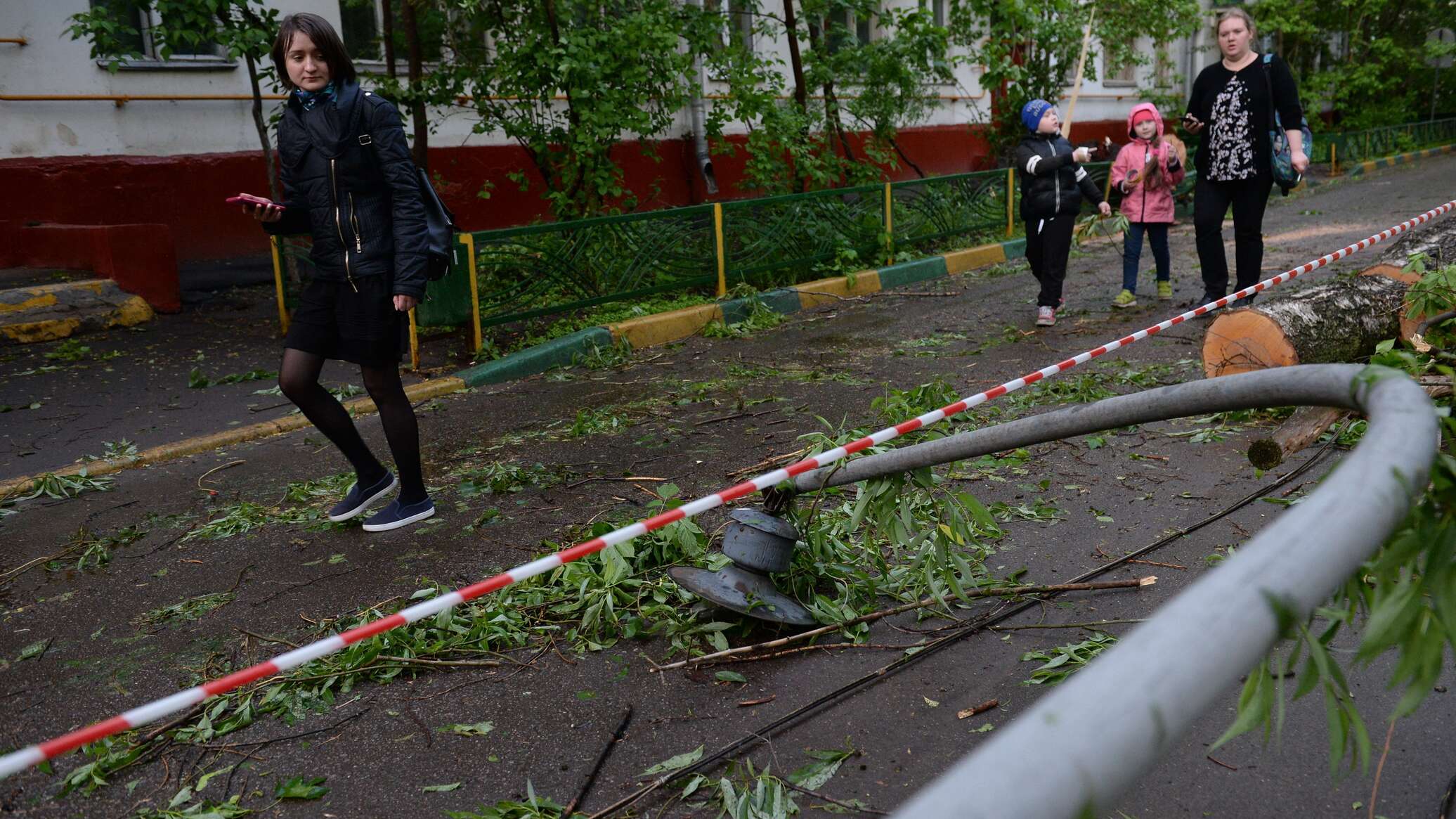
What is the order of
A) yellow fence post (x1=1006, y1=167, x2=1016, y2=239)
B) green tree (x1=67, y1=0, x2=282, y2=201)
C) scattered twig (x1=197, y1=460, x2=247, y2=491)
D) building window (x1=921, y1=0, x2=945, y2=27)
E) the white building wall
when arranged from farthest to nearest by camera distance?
building window (x1=921, y1=0, x2=945, y2=27)
yellow fence post (x1=1006, y1=167, x2=1016, y2=239)
the white building wall
green tree (x1=67, y1=0, x2=282, y2=201)
scattered twig (x1=197, y1=460, x2=247, y2=491)

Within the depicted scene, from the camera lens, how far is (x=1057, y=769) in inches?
37.7

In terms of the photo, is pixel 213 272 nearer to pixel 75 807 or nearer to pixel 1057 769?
pixel 75 807

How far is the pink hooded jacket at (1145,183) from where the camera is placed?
9086 millimetres

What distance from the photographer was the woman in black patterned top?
24.2 feet

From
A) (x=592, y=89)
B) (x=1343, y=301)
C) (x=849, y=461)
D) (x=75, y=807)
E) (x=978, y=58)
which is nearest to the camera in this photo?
(x=75, y=807)

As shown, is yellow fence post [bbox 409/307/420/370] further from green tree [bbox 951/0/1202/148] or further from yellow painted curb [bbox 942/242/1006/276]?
green tree [bbox 951/0/1202/148]

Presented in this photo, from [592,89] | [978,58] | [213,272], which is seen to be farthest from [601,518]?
[978,58]

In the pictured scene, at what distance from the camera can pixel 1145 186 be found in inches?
359

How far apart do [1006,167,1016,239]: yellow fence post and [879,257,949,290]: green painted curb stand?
2337mm

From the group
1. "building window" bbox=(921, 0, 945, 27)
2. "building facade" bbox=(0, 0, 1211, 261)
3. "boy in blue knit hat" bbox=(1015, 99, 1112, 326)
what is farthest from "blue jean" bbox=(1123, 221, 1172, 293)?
"building window" bbox=(921, 0, 945, 27)

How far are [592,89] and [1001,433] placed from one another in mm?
7847

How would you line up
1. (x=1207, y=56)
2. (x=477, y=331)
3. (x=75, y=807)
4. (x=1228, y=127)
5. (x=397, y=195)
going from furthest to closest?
(x=1207, y=56)
(x=477, y=331)
(x=1228, y=127)
(x=397, y=195)
(x=75, y=807)

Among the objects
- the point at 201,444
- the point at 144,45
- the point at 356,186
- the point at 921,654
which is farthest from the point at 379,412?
the point at 144,45

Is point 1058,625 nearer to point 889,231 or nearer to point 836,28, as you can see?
point 889,231
